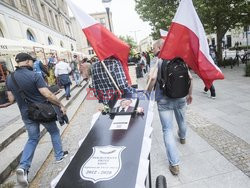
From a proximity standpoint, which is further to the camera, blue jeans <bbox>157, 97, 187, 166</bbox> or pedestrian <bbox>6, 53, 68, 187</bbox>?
pedestrian <bbox>6, 53, 68, 187</bbox>

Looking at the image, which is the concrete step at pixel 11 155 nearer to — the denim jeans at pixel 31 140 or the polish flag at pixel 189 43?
the denim jeans at pixel 31 140

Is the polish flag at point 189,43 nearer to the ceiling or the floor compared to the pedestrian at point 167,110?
nearer to the ceiling

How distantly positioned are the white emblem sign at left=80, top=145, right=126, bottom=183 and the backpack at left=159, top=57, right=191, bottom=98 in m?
1.28

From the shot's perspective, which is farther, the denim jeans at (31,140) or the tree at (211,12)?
the tree at (211,12)

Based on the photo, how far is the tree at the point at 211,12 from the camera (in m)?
12.1

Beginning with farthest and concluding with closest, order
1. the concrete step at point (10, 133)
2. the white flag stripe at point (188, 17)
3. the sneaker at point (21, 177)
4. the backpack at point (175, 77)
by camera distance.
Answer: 1. the concrete step at point (10, 133)
2. the sneaker at point (21, 177)
3. the backpack at point (175, 77)
4. the white flag stripe at point (188, 17)

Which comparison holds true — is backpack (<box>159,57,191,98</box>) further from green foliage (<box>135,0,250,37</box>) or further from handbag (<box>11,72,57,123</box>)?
green foliage (<box>135,0,250,37</box>)

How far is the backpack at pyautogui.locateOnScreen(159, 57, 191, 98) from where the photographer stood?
9.37 feet

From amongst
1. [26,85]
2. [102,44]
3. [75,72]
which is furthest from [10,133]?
[75,72]

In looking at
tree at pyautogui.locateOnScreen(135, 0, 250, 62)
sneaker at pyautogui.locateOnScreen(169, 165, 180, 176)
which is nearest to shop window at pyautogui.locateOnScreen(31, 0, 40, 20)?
tree at pyautogui.locateOnScreen(135, 0, 250, 62)

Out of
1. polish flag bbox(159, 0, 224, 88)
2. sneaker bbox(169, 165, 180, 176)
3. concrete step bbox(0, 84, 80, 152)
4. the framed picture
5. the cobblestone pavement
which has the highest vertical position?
polish flag bbox(159, 0, 224, 88)

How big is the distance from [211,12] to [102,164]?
1294 cm

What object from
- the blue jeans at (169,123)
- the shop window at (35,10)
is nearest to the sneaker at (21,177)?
the blue jeans at (169,123)

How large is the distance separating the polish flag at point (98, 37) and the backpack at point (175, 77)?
0.91 meters
